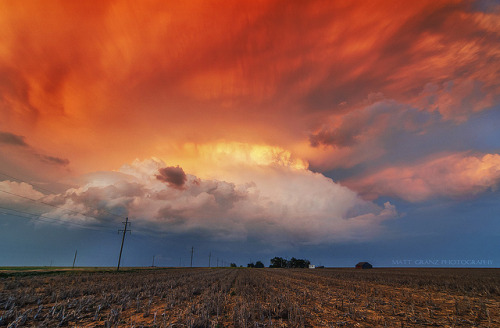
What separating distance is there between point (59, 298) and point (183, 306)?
9.04 meters

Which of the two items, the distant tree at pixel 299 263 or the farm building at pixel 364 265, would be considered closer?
the farm building at pixel 364 265

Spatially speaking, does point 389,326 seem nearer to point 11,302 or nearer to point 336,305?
point 336,305

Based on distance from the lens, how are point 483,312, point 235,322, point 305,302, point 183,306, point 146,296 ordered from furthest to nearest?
point 146,296 → point 305,302 → point 183,306 → point 483,312 → point 235,322

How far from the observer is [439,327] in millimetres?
10539

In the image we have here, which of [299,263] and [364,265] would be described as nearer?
[364,265]

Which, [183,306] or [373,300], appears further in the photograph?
[373,300]

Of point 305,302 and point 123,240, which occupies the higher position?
point 123,240

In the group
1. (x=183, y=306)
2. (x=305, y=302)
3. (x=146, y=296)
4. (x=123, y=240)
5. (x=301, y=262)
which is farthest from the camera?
(x=301, y=262)

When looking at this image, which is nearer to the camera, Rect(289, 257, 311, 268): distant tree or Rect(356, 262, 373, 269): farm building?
Rect(356, 262, 373, 269): farm building

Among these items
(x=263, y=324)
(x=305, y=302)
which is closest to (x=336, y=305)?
(x=305, y=302)

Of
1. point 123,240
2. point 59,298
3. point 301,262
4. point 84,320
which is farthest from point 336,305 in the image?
point 301,262

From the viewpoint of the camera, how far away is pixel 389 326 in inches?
410

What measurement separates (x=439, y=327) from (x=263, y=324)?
7768mm

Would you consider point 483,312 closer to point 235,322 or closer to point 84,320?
point 235,322
